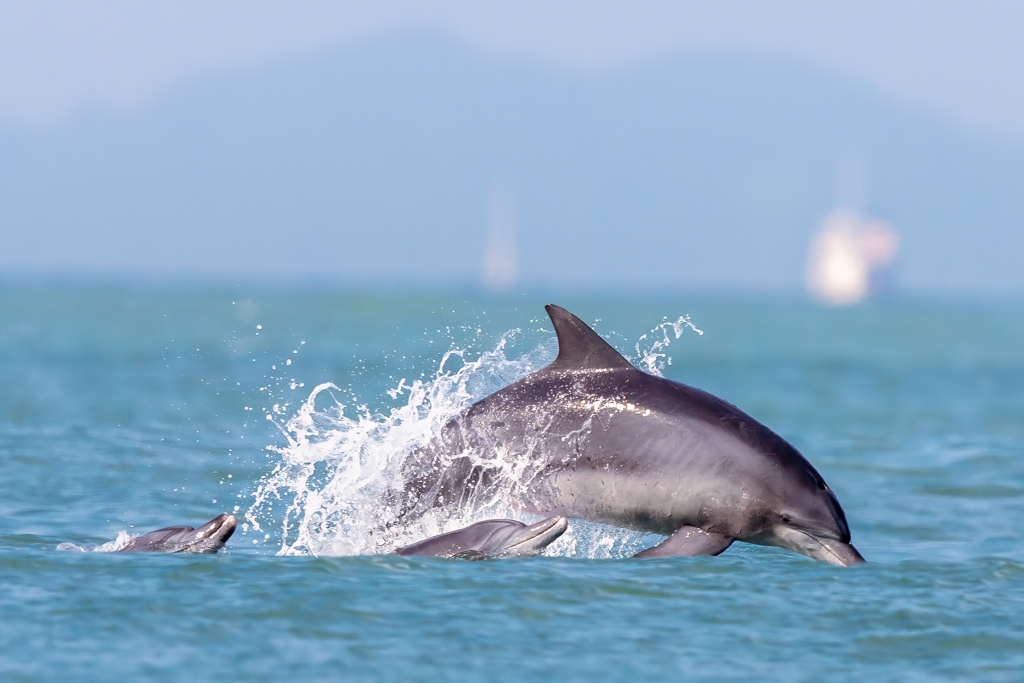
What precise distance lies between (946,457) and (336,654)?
12.8 meters

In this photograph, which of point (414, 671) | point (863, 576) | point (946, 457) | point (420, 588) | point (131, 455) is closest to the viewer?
point (414, 671)

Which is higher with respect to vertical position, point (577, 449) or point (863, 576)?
point (577, 449)

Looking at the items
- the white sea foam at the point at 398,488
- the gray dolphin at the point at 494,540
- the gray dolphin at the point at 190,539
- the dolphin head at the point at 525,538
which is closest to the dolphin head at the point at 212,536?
the gray dolphin at the point at 190,539

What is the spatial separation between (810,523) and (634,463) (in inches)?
48.3

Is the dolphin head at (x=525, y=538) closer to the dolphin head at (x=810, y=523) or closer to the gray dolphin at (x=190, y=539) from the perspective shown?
the dolphin head at (x=810, y=523)

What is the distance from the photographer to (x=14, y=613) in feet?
27.8

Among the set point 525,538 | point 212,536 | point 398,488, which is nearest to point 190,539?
point 212,536

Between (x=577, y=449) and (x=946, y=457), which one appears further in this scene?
(x=946, y=457)

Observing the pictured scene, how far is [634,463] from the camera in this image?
10.1 m

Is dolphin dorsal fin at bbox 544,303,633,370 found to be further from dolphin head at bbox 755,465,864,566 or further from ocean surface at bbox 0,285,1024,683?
dolphin head at bbox 755,465,864,566

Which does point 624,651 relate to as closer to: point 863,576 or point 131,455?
point 863,576

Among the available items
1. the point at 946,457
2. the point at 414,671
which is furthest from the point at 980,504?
the point at 414,671

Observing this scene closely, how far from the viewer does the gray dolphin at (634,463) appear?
32.9 ft

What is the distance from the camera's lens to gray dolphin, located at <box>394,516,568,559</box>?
30.9 ft
